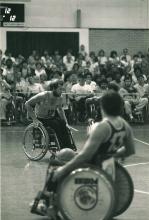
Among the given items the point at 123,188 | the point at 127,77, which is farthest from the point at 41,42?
the point at 123,188

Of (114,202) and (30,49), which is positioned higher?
(30,49)

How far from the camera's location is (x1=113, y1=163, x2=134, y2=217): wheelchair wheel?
23.9 feet

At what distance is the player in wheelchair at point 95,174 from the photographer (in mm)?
6668

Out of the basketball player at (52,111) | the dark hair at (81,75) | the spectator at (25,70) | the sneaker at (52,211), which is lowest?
the sneaker at (52,211)

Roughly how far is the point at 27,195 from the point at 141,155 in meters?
4.47

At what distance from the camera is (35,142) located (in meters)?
12.0

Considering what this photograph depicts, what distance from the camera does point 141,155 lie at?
43.4ft

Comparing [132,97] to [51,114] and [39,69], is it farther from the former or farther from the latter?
[51,114]

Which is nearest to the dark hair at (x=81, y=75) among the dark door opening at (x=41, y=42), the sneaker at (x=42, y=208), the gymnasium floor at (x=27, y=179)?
the gymnasium floor at (x=27, y=179)

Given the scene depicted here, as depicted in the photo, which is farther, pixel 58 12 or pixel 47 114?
pixel 58 12

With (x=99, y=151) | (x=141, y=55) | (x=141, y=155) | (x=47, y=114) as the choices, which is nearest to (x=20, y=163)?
(x=47, y=114)

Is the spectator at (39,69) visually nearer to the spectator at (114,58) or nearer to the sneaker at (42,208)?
the spectator at (114,58)

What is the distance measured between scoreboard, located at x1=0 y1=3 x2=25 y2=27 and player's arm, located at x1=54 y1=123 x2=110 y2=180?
1207cm

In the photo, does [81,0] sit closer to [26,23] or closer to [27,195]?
[26,23]
